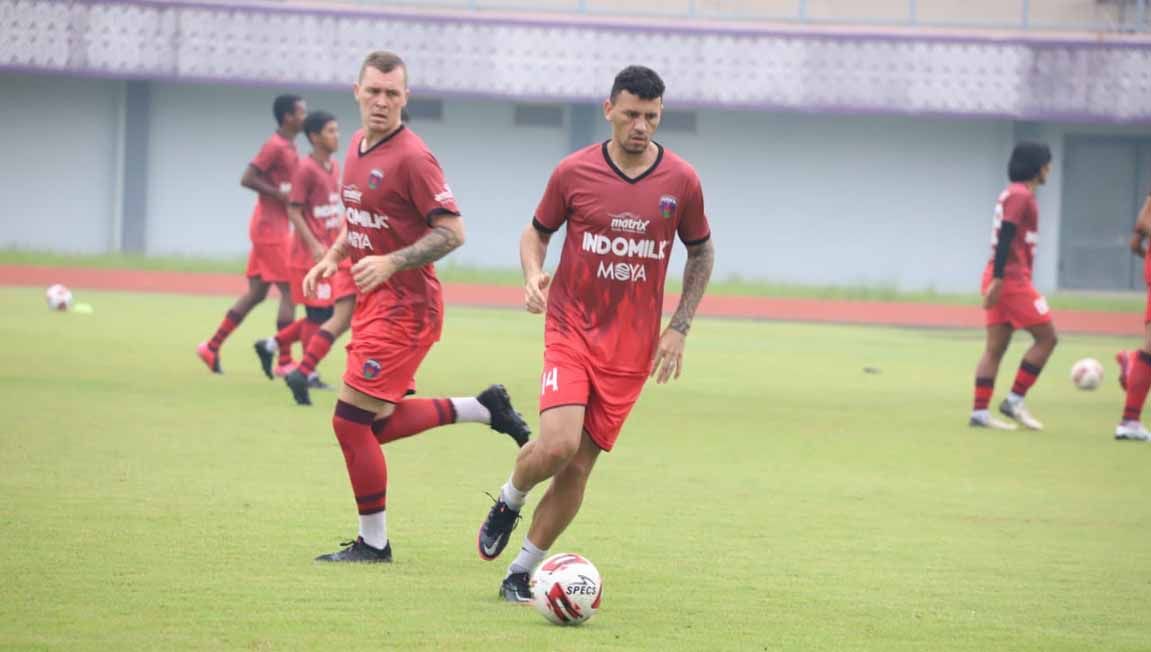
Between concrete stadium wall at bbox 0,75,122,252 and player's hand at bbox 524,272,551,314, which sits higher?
player's hand at bbox 524,272,551,314

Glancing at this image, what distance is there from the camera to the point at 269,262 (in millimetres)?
16438

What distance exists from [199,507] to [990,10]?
1269 inches

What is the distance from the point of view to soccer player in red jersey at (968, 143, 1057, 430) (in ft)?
48.6

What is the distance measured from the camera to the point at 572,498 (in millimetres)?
7375

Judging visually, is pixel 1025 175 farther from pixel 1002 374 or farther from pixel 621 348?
pixel 621 348

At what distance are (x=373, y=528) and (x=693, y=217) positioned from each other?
2021 mm

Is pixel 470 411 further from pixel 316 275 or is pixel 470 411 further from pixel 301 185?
pixel 301 185

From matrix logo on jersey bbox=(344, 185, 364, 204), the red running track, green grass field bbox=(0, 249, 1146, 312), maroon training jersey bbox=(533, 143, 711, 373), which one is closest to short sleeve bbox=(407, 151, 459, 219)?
matrix logo on jersey bbox=(344, 185, 364, 204)

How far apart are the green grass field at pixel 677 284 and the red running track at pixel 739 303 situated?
0.82 metres

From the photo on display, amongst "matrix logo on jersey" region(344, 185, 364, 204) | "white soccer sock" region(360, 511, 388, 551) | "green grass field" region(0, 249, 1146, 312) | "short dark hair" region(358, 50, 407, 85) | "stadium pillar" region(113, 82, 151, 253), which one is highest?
"short dark hair" region(358, 50, 407, 85)

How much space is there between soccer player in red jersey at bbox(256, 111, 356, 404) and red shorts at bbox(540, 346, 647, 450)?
7.43 meters

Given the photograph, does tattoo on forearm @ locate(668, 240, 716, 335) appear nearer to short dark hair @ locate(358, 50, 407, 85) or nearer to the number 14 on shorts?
the number 14 on shorts

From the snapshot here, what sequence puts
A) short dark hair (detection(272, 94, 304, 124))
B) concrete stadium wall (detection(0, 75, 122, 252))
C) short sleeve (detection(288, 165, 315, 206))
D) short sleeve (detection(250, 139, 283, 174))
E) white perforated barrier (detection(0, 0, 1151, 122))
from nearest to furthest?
1. short sleeve (detection(288, 165, 315, 206))
2. short dark hair (detection(272, 94, 304, 124))
3. short sleeve (detection(250, 139, 283, 174))
4. white perforated barrier (detection(0, 0, 1151, 122))
5. concrete stadium wall (detection(0, 75, 122, 252))

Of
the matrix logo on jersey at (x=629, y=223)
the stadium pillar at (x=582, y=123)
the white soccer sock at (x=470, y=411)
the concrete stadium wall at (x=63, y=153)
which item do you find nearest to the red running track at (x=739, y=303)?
the concrete stadium wall at (x=63, y=153)
